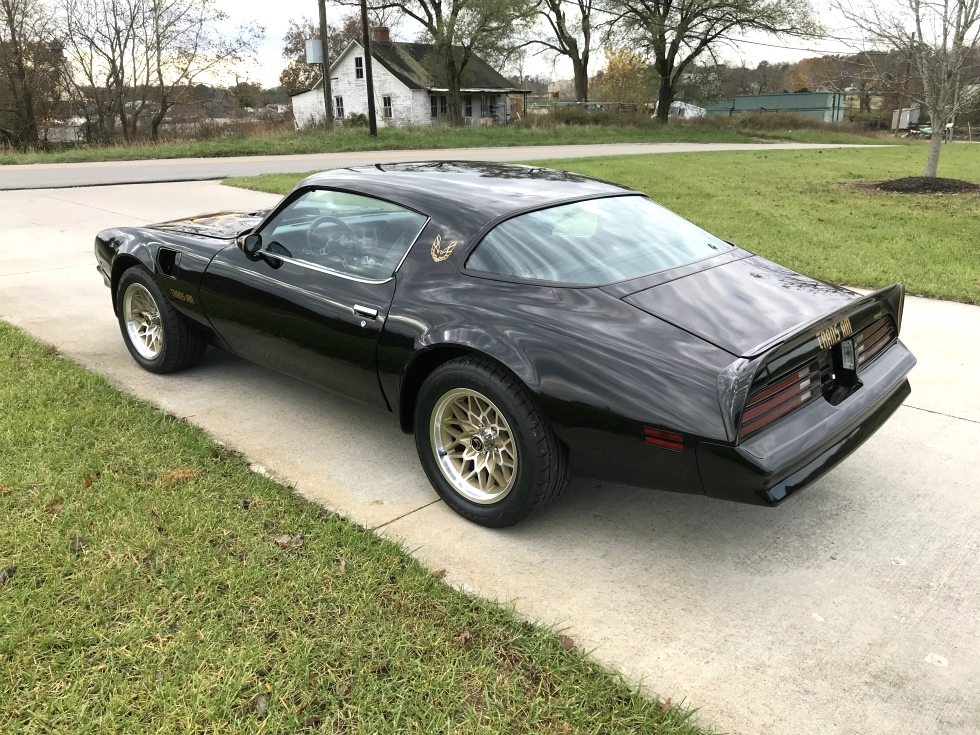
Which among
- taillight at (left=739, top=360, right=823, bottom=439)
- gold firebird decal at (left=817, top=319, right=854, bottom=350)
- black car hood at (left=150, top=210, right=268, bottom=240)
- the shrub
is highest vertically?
the shrub

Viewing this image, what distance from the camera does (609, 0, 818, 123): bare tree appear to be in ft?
119

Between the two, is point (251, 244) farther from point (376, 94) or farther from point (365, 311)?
point (376, 94)

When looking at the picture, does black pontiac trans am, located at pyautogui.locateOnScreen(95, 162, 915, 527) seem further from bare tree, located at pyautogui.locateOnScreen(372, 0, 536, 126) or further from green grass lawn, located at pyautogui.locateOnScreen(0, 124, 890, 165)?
bare tree, located at pyautogui.locateOnScreen(372, 0, 536, 126)

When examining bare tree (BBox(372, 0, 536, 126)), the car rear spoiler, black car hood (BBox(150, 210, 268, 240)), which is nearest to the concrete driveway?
the car rear spoiler

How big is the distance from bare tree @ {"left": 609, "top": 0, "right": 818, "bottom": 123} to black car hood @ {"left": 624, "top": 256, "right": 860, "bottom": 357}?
127 feet

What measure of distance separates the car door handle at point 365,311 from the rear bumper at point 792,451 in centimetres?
150

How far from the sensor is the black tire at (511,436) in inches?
108

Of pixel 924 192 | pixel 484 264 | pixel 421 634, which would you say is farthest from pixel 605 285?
pixel 924 192

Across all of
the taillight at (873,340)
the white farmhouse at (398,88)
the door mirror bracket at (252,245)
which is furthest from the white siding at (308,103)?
the taillight at (873,340)

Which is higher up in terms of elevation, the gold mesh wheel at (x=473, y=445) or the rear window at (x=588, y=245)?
the rear window at (x=588, y=245)

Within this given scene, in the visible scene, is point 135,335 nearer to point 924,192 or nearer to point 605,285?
point 605,285

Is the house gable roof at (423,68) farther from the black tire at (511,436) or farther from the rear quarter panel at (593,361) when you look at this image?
the black tire at (511,436)

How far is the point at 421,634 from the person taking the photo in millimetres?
2402

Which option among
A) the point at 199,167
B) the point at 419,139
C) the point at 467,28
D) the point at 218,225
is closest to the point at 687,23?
the point at 467,28
